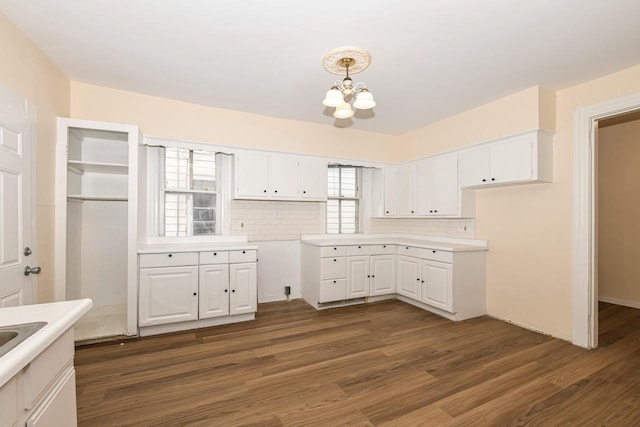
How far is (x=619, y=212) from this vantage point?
446 cm

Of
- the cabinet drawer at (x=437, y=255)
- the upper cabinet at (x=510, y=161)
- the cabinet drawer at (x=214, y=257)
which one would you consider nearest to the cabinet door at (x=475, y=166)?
the upper cabinet at (x=510, y=161)

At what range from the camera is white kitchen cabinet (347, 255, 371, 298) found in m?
4.28

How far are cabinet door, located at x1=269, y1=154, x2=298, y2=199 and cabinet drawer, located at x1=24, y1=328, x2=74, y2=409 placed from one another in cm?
302

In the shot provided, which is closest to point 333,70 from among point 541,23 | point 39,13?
point 541,23

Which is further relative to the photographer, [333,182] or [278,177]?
[333,182]

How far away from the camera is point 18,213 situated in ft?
7.19

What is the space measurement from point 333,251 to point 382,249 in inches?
32.0

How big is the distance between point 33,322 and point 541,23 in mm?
3343

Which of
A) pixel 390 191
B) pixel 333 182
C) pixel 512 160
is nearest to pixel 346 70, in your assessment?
pixel 512 160

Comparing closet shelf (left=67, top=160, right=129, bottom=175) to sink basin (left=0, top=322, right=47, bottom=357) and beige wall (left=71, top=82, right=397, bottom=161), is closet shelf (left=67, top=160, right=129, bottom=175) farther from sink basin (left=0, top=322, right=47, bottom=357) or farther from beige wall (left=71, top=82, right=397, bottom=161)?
sink basin (left=0, top=322, right=47, bottom=357)

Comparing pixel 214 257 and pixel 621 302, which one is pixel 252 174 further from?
pixel 621 302

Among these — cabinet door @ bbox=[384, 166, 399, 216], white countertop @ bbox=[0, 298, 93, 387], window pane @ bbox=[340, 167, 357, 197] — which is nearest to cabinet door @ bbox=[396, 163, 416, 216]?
→ cabinet door @ bbox=[384, 166, 399, 216]

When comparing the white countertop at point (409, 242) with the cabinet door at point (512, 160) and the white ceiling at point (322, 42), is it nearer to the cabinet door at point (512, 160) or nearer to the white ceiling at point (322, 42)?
the cabinet door at point (512, 160)

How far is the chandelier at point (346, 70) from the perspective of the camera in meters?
2.31
